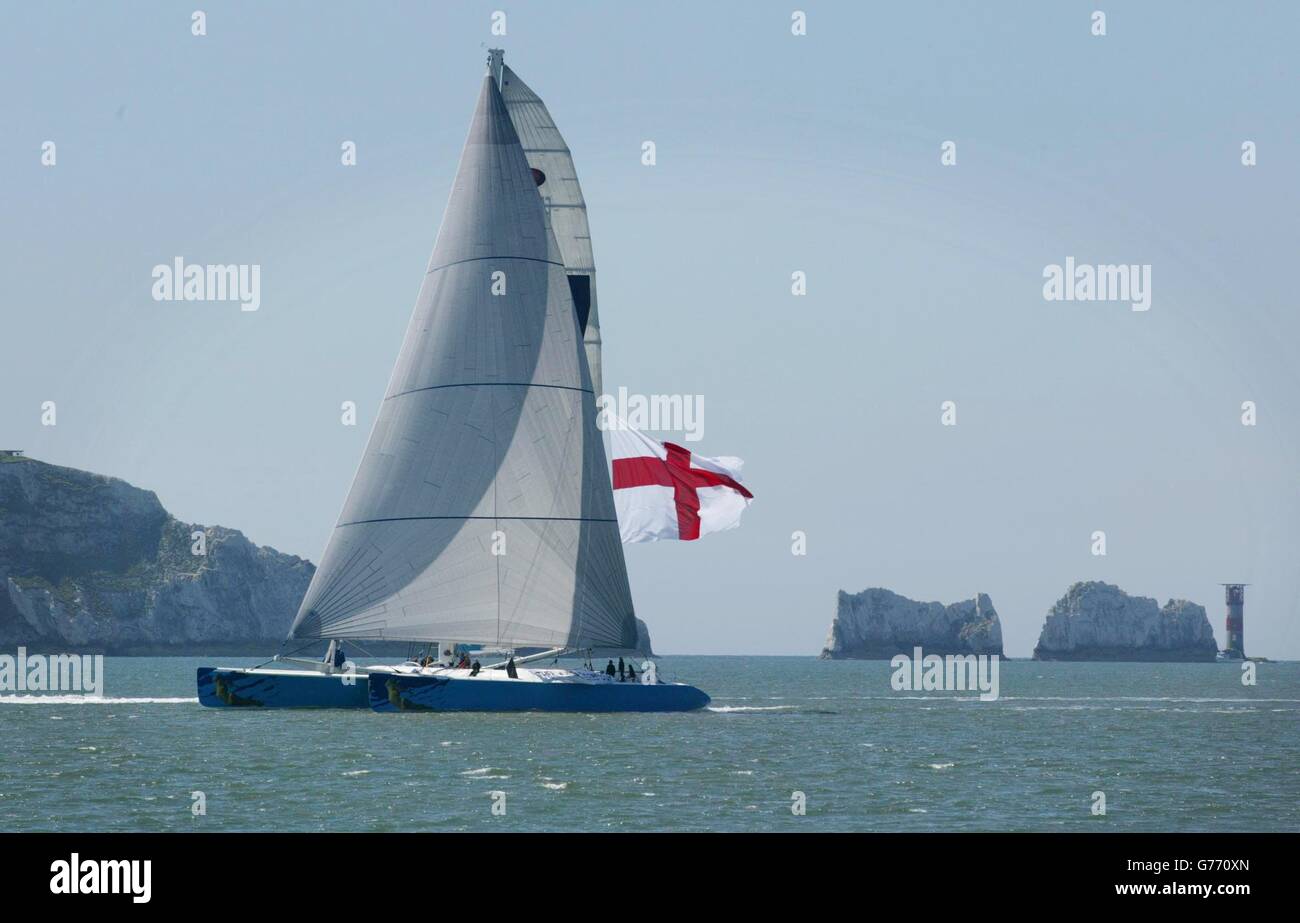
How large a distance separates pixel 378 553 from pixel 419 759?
522 inches

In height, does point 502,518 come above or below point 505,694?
above

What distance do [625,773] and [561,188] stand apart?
2461 centimetres

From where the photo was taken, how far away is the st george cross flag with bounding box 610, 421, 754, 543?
59.0 meters

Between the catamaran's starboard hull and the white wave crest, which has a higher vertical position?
the catamaran's starboard hull

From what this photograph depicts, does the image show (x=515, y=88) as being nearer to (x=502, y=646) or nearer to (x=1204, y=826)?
(x=502, y=646)

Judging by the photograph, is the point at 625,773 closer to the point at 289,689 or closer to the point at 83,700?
the point at 289,689

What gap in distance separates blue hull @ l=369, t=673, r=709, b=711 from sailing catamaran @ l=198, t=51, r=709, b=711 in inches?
2.1

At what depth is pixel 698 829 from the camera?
3158cm

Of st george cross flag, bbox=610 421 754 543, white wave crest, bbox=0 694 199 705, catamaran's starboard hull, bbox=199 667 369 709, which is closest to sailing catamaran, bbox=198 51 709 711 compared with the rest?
catamaran's starboard hull, bbox=199 667 369 709

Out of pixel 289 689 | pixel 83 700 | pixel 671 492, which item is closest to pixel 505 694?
pixel 289 689

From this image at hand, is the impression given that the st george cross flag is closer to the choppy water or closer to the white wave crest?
the choppy water

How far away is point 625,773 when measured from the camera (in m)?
41.2

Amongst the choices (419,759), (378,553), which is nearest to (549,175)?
(378,553)
